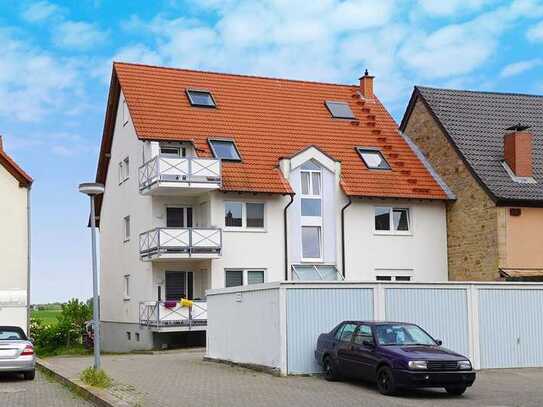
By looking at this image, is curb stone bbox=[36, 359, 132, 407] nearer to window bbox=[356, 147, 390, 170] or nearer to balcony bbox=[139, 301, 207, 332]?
balcony bbox=[139, 301, 207, 332]

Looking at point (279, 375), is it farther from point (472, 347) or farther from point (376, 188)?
point (376, 188)

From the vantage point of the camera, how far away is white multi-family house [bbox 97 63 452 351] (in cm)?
3228

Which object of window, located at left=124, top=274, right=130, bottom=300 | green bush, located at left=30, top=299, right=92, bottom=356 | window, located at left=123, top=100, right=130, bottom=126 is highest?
window, located at left=123, top=100, right=130, bottom=126


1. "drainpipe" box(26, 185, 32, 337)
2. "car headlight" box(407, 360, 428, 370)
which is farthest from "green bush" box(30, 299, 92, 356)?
"car headlight" box(407, 360, 428, 370)

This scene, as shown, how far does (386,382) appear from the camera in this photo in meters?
16.3

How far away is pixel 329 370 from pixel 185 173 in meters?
14.6

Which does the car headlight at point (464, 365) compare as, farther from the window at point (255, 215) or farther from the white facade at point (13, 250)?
the white facade at point (13, 250)

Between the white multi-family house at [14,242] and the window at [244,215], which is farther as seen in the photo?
the white multi-family house at [14,242]

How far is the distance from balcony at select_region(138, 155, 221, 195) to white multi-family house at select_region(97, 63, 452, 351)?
1.5 inches

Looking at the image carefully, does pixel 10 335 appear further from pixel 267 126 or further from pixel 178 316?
pixel 267 126

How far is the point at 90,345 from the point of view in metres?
38.1

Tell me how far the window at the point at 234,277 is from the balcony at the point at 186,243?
1369mm

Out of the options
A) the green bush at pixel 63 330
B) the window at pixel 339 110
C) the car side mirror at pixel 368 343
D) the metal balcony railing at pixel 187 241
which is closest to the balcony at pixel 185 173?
the metal balcony railing at pixel 187 241

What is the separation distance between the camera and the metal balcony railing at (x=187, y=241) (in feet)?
103
